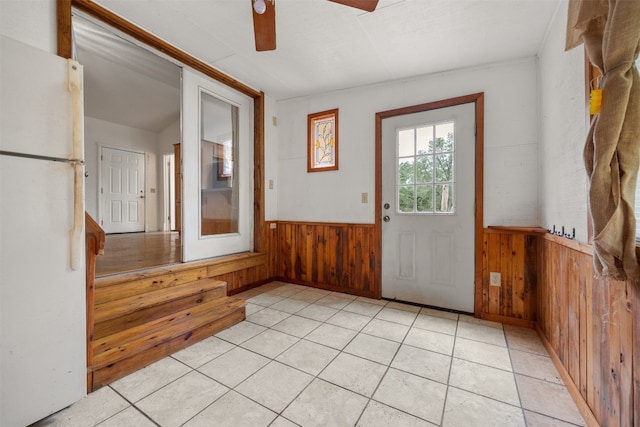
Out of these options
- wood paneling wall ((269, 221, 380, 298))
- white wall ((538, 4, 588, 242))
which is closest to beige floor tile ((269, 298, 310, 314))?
wood paneling wall ((269, 221, 380, 298))

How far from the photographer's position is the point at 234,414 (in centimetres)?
131

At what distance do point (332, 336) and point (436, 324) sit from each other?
99 centimetres

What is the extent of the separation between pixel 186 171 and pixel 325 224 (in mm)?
1702

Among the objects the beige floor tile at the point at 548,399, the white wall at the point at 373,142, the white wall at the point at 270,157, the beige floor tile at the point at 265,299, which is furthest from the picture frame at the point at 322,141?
the beige floor tile at the point at 548,399

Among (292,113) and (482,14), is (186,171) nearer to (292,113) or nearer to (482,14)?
(292,113)

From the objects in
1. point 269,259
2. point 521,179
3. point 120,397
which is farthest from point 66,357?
point 521,179

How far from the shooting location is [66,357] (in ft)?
4.37

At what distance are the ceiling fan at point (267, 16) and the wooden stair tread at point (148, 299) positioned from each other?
6.72 feet

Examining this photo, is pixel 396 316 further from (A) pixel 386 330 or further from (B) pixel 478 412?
(B) pixel 478 412

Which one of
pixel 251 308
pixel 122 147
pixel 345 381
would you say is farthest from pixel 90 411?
pixel 122 147

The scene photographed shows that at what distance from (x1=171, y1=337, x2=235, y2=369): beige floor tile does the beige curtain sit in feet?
6.95

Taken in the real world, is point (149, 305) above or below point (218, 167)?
below

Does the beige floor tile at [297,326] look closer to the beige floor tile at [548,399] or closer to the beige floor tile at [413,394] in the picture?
the beige floor tile at [413,394]

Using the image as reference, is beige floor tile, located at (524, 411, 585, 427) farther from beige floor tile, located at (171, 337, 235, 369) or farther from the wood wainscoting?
beige floor tile, located at (171, 337, 235, 369)
